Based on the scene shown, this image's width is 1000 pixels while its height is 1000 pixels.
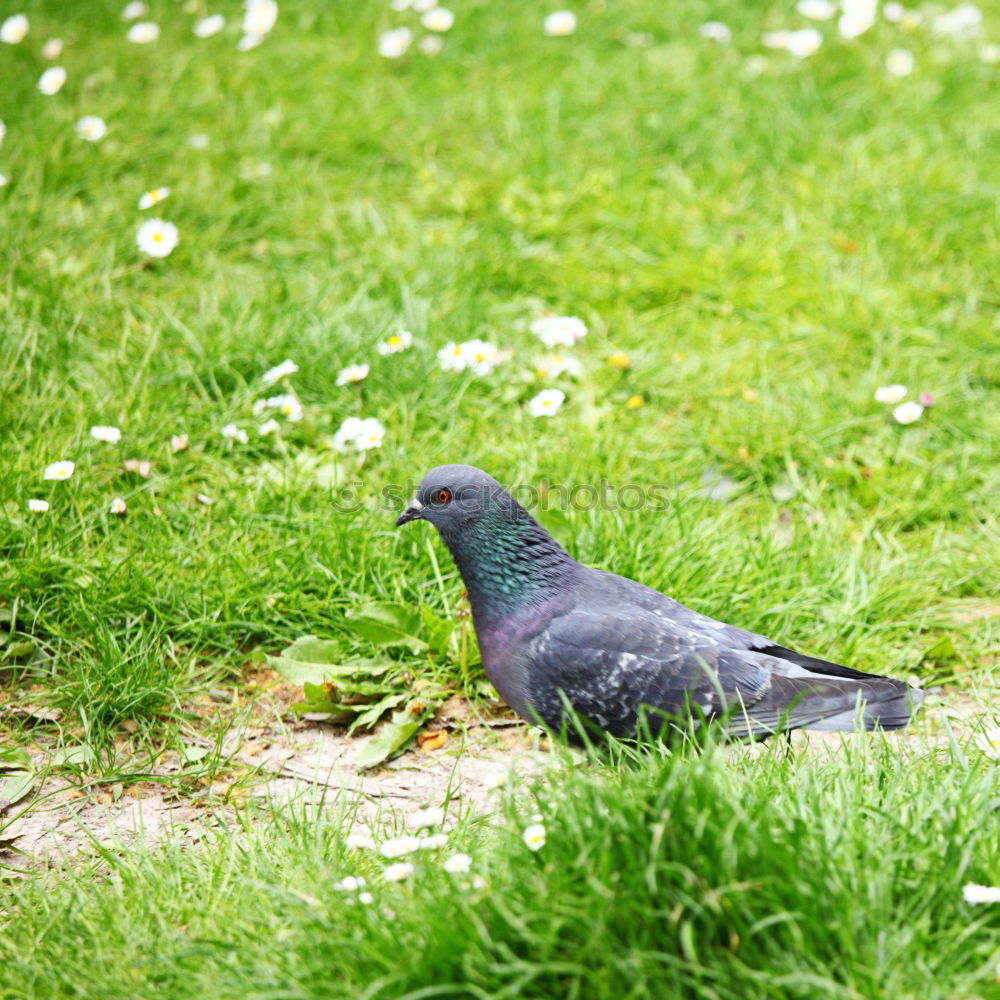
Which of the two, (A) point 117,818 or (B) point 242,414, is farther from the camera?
(B) point 242,414

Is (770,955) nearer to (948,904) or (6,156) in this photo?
(948,904)

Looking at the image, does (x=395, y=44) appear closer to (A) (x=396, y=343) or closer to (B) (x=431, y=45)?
(B) (x=431, y=45)

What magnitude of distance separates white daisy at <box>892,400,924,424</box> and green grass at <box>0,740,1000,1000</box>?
213 centimetres

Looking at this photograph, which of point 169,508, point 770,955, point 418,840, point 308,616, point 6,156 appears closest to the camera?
point 770,955

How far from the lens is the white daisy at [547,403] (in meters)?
4.24

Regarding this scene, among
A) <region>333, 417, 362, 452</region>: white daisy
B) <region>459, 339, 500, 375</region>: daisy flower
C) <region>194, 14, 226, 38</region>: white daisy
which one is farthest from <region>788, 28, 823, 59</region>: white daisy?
<region>333, 417, 362, 452</region>: white daisy

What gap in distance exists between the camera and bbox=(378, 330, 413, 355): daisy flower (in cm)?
442

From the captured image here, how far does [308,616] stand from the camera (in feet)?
11.9

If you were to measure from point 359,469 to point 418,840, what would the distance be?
1883 mm

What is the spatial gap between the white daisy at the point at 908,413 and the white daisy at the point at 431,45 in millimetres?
3793

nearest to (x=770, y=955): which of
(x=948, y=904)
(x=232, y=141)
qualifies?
(x=948, y=904)

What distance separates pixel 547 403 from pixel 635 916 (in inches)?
97.8

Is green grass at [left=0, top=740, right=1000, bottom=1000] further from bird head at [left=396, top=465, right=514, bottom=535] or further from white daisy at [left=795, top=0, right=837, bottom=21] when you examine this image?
white daisy at [left=795, top=0, right=837, bottom=21]

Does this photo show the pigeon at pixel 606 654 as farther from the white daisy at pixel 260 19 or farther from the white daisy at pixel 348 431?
the white daisy at pixel 260 19
